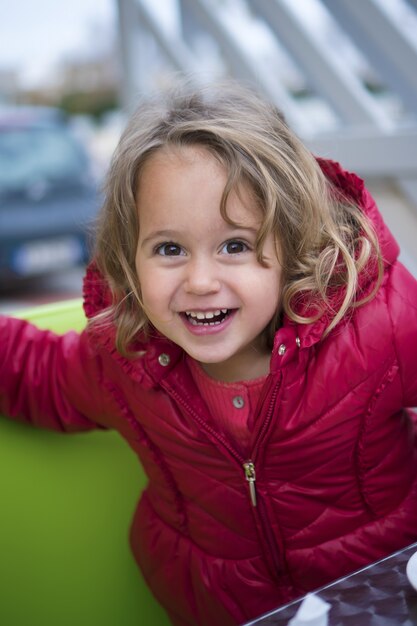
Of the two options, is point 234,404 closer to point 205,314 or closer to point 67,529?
point 205,314

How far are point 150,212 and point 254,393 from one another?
35 centimetres

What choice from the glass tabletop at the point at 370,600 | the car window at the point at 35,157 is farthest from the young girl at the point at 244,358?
the car window at the point at 35,157

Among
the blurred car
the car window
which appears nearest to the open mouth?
the blurred car

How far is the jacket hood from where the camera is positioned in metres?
1.12

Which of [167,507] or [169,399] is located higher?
[169,399]

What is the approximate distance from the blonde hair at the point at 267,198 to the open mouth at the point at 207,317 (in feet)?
0.33

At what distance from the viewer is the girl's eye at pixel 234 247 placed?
1092 mm

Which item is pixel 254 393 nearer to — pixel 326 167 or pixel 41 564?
pixel 326 167

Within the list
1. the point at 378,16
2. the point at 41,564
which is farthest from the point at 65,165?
the point at 41,564

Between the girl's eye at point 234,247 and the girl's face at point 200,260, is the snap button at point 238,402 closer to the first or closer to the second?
the girl's face at point 200,260

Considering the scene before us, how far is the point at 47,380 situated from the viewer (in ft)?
4.56

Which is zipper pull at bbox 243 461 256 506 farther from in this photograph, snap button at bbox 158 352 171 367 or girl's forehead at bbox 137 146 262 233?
girl's forehead at bbox 137 146 262 233

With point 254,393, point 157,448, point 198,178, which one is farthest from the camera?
point 157,448

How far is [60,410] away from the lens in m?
1.38
